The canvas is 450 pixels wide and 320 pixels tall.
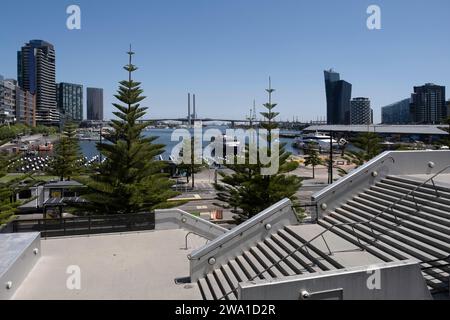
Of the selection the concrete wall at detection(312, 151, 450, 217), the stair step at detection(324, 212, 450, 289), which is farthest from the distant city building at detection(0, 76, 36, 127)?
the stair step at detection(324, 212, 450, 289)

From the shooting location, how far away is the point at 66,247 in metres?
11.1

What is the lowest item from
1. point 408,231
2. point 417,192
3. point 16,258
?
point 16,258

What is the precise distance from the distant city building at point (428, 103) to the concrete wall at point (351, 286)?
140 meters

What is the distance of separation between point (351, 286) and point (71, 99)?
649 ft

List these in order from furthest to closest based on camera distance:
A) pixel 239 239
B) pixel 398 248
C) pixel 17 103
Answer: pixel 17 103 < pixel 239 239 < pixel 398 248

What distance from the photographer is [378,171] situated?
37.3ft

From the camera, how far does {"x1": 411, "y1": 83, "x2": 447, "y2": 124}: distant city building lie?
135m

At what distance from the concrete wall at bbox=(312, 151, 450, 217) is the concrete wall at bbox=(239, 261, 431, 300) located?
4281 mm

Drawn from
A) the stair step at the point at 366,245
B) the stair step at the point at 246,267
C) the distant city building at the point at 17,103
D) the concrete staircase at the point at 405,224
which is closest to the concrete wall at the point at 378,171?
the concrete staircase at the point at 405,224

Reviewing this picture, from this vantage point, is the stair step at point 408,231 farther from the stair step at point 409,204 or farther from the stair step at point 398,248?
the stair step at point 409,204

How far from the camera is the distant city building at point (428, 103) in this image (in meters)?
135

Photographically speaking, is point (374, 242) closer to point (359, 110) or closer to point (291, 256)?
point (291, 256)

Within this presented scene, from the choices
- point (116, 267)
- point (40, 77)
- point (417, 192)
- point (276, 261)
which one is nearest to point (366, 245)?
point (276, 261)

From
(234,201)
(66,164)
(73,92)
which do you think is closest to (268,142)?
(234,201)
